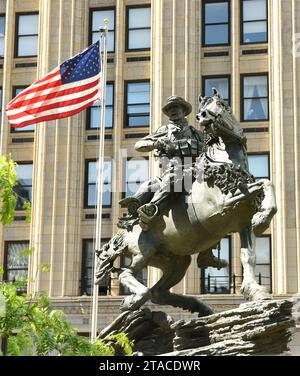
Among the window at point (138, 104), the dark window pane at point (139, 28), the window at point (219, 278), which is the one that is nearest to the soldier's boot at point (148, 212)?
the window at point (219, 278)

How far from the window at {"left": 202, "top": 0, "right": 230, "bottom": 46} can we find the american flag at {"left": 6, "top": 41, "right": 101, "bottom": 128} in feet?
59.3

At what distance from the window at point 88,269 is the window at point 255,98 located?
32.0 ft

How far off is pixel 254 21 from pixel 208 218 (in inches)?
1308

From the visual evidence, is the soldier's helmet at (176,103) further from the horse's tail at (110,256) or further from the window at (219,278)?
the window at (219,278)

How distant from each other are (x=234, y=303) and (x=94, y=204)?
891 centimetres

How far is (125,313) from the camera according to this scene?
16.3 meters

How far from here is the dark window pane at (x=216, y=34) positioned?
155ft

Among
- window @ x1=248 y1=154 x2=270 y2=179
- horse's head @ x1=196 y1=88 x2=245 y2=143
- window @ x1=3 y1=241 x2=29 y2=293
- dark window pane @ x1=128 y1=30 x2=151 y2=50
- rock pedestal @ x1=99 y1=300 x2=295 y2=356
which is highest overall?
dark window pane @ x1=128 y1=30 x2=151 y2=50

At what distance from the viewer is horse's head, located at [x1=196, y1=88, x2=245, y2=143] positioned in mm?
15703

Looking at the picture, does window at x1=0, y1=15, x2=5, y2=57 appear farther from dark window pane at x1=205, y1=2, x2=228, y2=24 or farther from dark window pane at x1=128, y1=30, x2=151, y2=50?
dark window pane at x1=205, y1=2, x2=228, y2=24

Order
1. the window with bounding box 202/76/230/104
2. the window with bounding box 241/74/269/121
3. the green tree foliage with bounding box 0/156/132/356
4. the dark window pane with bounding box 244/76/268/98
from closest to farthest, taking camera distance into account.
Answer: the green tree foliage with bounding box 0/156/132/356
the window with bounding box 241/74/269/121
the dark window pane with bounding box 244/76/268/98
the window with bounding box 202/76/230/104

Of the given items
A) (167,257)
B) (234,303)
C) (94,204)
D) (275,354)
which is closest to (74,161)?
(94,204)

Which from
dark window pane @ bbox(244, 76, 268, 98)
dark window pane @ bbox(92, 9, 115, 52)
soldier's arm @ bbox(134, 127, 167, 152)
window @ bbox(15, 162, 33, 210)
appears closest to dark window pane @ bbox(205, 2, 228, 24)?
dark window pane @ bbox(244, 76, 268, 98)

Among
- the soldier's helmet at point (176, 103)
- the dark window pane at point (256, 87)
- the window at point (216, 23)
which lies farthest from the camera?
the window at point (216, 23)
